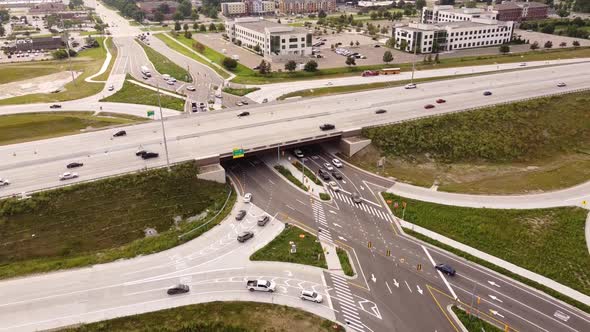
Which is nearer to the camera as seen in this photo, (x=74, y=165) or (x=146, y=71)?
(x=74, y=165)

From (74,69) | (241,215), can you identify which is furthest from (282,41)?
(241,215)

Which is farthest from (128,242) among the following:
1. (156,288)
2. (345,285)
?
(345,285)

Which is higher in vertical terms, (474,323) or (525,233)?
(525,233)

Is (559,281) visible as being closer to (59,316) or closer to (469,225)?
(469,225)

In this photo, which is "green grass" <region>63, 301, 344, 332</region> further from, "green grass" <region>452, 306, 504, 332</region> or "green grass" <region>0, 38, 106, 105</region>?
"green grass" <region>0, 38, 106, 105</region>

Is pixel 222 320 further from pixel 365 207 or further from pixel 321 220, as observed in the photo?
pixel 365 207

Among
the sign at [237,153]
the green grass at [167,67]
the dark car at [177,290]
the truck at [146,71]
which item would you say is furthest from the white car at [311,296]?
the truck at [146,71]

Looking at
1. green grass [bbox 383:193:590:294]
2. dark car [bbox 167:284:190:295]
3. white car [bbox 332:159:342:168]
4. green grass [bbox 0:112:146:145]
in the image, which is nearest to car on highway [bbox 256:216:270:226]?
dark car [bbox 167:284:190:295]
